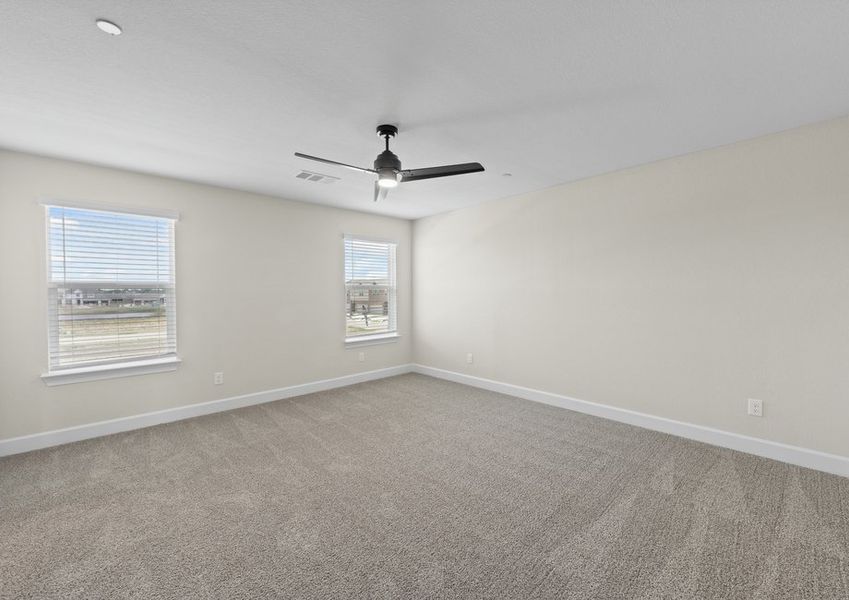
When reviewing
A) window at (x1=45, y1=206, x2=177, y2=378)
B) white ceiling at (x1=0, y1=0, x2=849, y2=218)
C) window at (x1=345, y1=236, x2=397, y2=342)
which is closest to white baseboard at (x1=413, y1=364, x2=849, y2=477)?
window at (x1=345, y1=236, x2=397, y2=342)

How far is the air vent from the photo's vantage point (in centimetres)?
375

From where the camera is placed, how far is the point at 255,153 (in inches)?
127

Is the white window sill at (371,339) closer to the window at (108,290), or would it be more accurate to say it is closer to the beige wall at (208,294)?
the beige wall at (208,294)

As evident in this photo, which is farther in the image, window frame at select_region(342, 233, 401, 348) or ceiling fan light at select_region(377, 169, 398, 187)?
window frame at select_region(342, 233, 401, 348)

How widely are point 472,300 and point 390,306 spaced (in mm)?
1397

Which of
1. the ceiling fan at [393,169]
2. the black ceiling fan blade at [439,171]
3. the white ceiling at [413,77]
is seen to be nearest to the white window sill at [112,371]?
the white ceiling at [413,77]

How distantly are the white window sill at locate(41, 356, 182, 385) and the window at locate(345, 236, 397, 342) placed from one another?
2.16 m

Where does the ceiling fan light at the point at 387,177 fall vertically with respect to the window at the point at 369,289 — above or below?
above

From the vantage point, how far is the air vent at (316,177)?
147 inches

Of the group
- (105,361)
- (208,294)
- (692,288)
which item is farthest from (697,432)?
(105,361)

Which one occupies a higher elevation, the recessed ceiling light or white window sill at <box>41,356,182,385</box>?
the recessed ceiling light

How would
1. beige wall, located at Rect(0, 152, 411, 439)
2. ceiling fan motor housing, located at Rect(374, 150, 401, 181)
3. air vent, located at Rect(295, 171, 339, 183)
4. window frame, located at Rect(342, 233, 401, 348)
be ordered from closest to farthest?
ceiling fan motor housing, located at Rect(374, 150, 401, 181)
beige wall, located at Rect(0, 152, 411, 439)
air vent, located at Rect(295, 171, 339, 183)
window frame, located at Rect(342, 233, 401, 348)

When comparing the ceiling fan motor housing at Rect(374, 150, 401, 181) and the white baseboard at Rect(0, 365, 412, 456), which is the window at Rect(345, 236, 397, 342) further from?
the ceiling fan motor housing at Rect(374, 150, 401, 181)

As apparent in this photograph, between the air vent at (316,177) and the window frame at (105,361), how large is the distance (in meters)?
1.38
